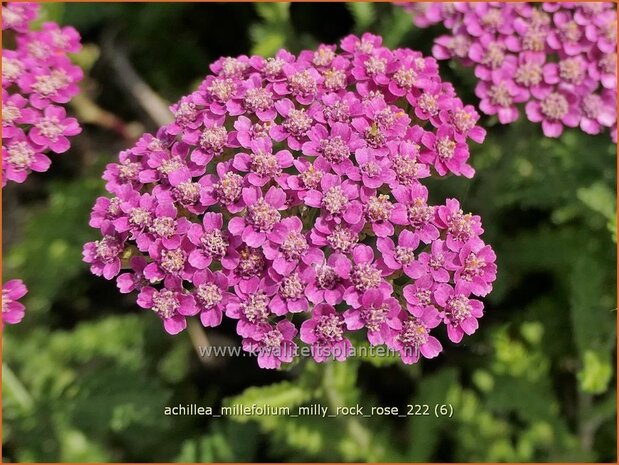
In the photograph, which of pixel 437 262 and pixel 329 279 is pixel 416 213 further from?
pixel 329 279

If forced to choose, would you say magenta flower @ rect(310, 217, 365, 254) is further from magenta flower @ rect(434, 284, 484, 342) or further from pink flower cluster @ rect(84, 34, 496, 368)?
magenta flower @ rect(434, 284, 484, 342)

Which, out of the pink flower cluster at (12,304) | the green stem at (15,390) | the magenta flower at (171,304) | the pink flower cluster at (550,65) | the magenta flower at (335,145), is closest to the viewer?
the magenta flower at (171,304)

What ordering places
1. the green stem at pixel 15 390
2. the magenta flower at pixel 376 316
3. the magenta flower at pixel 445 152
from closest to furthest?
the magenta flower at pixel 376 316
the magenta flower at pixel 445 152
the green stem at pixel 15 390

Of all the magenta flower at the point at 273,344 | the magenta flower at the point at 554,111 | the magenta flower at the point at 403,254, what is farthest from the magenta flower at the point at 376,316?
the magenta flower at the point at 554,111

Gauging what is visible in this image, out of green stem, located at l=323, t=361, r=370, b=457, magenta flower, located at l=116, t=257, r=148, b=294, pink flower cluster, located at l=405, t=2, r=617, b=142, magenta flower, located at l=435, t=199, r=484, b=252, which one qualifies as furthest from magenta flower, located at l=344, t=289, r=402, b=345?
pink flower cluster, located at l=405, t=2, r=617, b=142

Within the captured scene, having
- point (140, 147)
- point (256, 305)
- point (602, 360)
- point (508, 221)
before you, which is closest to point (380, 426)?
point (602, 360)

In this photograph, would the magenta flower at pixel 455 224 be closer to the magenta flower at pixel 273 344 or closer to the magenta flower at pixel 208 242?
the magenta flower at pixel 273 344
